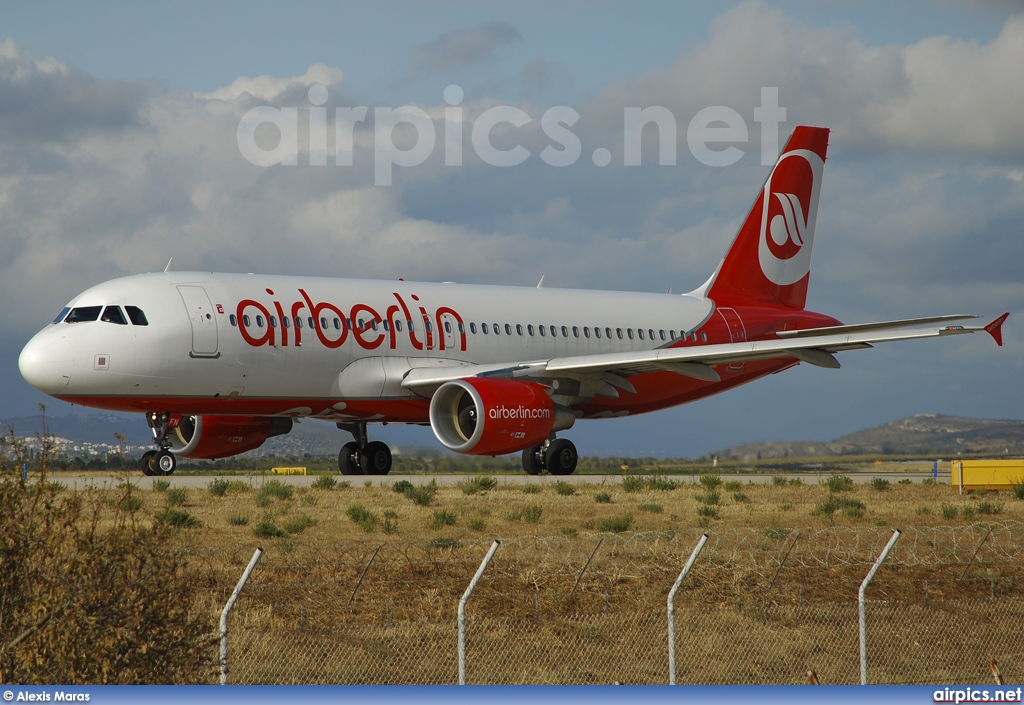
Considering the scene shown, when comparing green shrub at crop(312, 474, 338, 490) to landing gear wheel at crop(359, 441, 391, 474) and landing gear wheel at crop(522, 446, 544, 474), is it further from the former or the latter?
landing gear wheel at crop(522, 446, 544, 474)

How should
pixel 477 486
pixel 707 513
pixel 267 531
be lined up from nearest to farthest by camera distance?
1. pixel 267 531
2. pixel 707 513
3. pixel 477 486

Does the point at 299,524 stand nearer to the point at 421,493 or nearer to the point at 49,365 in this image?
the point at 421,493

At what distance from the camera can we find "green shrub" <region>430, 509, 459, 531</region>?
60.1 ft

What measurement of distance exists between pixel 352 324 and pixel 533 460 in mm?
5084

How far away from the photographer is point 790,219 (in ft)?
111

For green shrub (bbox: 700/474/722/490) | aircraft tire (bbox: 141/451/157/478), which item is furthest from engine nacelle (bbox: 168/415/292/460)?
green shrub (bbox: 700/474/722/490)

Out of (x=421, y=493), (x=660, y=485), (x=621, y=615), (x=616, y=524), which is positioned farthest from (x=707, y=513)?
(x=621, y=615)

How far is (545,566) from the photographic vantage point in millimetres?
15055

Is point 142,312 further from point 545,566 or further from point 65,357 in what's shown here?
point 545,566

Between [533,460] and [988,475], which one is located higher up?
[533,460]

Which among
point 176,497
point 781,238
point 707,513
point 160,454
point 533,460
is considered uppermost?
point 781,238

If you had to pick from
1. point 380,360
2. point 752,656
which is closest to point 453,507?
point 380,360

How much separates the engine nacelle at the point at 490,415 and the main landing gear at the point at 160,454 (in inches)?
201

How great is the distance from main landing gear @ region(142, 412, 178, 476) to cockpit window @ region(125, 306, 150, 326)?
238cm
